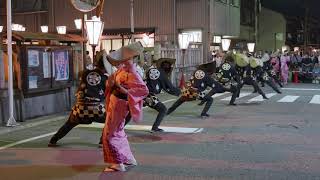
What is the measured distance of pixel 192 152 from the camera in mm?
9219

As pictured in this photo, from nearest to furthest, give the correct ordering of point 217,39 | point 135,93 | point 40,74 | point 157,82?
point 135,93 < point 157,82 < point 40,74 < point 217,39

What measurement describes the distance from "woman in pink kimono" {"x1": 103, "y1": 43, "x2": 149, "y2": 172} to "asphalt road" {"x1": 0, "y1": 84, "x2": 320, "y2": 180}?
0.29 m

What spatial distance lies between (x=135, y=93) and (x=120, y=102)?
0.89 feet

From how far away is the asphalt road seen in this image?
7566mm

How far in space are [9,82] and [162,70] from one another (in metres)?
3.80

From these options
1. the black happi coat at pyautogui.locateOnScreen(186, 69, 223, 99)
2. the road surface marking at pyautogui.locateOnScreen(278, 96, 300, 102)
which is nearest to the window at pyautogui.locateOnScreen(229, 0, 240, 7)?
the road surface marking at pyautogui.locateOnScreen(278, 96, 300, 102)

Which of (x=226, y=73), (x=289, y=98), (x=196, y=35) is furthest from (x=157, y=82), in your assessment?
(x=196, y=35)

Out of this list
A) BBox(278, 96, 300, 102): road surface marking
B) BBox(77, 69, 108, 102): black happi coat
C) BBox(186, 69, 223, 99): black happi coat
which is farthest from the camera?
BBox(278, 96, 300, 102): road surface marking

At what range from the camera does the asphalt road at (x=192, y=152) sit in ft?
24.8

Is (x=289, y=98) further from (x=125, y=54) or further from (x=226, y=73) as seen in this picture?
(x=125, y=54)

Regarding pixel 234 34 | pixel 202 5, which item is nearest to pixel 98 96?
pixel 202 5

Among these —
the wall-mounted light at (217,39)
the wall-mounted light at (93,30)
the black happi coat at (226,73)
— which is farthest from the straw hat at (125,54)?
the wall-mounted light at (217,39)

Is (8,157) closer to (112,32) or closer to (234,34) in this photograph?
(112,32)

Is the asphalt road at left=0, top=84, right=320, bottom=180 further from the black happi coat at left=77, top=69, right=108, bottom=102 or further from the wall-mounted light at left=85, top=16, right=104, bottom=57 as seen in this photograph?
the wall-mounted light at left=85, top=16, right=104, bottom=57
